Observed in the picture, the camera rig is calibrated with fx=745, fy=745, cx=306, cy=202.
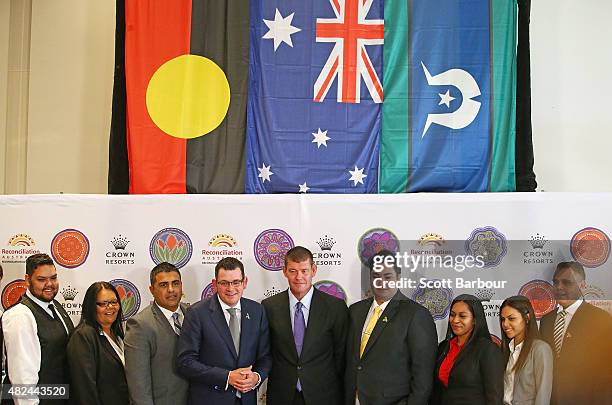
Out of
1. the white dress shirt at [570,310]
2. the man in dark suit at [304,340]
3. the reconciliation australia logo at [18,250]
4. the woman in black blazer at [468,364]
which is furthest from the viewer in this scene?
the reconciliation australia logo at [18,250]

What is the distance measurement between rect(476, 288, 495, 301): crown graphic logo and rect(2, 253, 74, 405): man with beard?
8.49ft

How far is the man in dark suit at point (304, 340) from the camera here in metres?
4.41

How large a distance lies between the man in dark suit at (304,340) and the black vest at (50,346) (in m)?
1.28

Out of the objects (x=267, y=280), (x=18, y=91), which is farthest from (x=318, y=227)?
(x=18, y=91)

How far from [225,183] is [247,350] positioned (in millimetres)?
1286

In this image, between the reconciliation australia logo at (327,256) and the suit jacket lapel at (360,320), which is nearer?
the suit jacket lapel at (360,320)

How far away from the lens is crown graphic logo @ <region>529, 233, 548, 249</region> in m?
4.71

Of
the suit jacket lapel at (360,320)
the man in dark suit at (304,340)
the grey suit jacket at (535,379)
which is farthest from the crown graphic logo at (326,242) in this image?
the grey suit jacket at (535,379)

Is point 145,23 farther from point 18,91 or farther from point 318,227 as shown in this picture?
point 318,227

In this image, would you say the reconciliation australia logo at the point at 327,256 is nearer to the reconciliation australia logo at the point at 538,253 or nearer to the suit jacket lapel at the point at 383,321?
the suit jacket lapel at the point at 383,321

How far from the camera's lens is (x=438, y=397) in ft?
14.5

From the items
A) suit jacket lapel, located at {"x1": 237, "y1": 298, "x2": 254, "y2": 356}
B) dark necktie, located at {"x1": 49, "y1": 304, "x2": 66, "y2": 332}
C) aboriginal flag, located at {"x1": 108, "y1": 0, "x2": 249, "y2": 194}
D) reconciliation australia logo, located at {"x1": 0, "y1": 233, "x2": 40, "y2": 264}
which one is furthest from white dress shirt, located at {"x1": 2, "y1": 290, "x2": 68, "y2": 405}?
suit jacket lapel, located at {"x1": 237, "y1": 298, "x2": 254, "y2": 356}

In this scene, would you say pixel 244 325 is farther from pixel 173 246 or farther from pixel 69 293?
pixel 69 293

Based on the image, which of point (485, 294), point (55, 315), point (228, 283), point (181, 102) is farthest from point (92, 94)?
point (485, 294)
